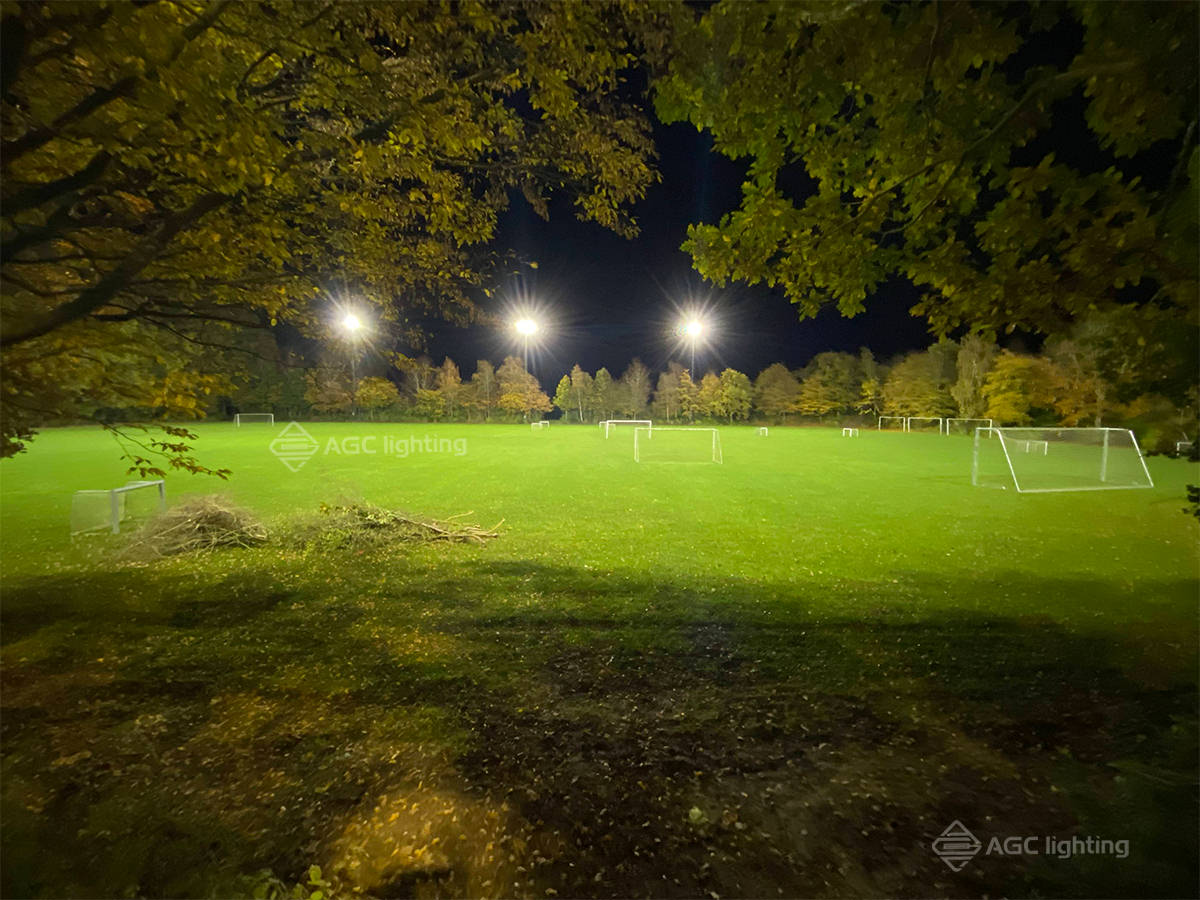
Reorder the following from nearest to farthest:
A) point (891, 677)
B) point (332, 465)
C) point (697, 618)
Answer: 1. point (891, 677)
2. point (697, 618)
3. point (332, 465)

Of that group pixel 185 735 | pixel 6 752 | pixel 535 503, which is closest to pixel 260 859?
pixel 185 735

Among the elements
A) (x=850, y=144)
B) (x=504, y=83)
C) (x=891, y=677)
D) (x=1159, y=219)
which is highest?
(x=504, y=83)

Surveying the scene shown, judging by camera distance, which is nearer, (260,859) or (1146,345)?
(260,859)

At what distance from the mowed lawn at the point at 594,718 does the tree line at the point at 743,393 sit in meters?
42.6

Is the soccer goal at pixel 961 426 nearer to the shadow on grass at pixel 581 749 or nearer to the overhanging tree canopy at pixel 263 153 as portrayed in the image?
the shadow on grass at pixel 581 749

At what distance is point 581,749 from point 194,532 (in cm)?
935

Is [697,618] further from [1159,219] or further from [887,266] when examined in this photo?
[1159,219]

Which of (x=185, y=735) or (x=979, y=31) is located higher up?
(x=979, y=31)

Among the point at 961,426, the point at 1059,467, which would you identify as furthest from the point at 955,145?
the point at 961,426

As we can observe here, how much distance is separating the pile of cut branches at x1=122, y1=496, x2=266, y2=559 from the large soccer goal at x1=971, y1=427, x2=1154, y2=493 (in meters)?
18.6

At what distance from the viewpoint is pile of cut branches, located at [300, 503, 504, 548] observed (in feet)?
32.3

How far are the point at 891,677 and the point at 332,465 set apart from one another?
2337cm

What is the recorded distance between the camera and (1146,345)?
3.11 meters

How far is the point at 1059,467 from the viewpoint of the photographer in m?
23.7
